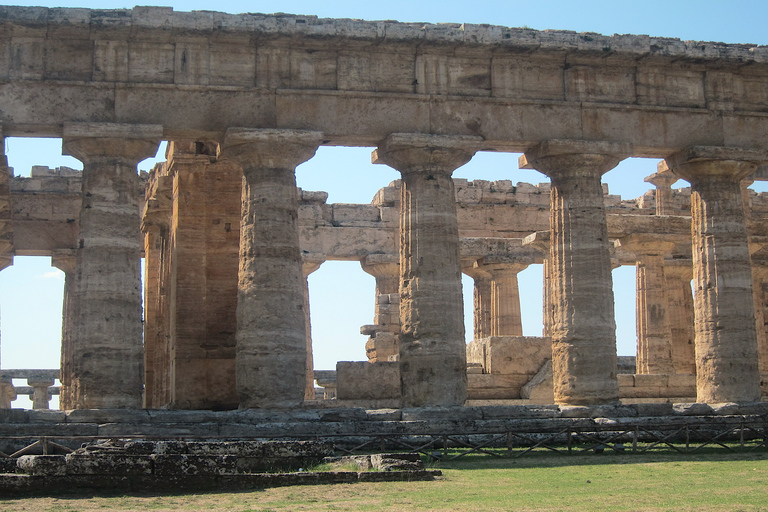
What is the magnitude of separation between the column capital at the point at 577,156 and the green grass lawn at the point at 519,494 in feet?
27.3

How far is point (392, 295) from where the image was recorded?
38625 millimetres

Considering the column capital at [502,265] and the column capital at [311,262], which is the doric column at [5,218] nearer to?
the column capital at [311,262]

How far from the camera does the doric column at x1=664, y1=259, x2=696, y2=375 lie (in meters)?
38.0

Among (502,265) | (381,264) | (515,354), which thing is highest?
(381,264)

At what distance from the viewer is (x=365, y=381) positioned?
3067 cm

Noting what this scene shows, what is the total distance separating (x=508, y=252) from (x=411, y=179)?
13163 mm

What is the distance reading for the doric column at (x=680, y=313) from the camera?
125ft

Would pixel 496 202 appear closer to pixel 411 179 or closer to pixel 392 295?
pixel 392 295

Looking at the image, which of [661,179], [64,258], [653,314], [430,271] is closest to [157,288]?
[64,258]

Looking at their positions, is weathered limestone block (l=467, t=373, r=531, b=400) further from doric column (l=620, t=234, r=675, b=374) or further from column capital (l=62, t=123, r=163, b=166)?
column capital (l=62, t=123, r=163, b=166)

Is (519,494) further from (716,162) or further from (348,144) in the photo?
(716,162)

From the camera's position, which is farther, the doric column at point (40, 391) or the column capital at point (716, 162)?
the doric column at point (40, 391)

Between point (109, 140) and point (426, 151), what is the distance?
6728mm

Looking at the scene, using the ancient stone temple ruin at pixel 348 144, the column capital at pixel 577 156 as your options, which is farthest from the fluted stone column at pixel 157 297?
the column capital at pixel 577 156
